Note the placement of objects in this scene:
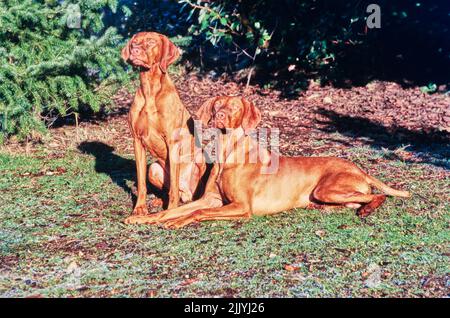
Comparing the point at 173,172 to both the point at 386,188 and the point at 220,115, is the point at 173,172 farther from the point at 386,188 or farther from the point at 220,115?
the point at 386,188

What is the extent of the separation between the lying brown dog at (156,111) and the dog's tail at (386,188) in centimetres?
170

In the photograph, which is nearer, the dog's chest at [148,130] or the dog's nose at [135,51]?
the dog's nose at [135,51]

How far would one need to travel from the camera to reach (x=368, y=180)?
570 cm

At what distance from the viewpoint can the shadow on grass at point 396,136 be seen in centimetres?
754

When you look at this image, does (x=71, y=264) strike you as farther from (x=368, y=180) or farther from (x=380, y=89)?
(x=380, y=89)

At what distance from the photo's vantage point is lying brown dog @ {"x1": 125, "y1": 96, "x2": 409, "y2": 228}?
544 cm

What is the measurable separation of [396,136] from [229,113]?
3.76 metres

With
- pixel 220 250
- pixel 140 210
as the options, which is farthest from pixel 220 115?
pixel 220 250

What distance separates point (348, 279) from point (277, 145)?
13.8ft

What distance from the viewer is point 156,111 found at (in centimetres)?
552

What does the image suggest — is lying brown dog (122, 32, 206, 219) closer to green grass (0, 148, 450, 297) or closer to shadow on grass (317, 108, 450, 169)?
green grass (0, 148, 450, 297)

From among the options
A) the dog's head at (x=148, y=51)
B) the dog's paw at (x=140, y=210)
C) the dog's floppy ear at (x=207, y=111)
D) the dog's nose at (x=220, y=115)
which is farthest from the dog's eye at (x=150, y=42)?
the dog's paw at (x=140, y=210)

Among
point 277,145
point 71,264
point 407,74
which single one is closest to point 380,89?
point 407,74

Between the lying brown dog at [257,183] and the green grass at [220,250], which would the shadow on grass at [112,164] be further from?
the lying brown dog at [257,183]
